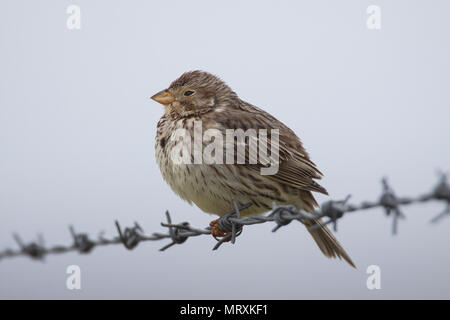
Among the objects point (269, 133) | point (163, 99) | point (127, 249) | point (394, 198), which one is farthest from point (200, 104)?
point (394, 198)

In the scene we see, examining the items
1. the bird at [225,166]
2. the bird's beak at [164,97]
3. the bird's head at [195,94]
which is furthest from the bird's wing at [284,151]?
the bird's beak at [164,97]

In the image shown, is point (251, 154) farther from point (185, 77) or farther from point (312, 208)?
point (185, 77)

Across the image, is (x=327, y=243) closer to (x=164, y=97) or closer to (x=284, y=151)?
(x=284, y=151)

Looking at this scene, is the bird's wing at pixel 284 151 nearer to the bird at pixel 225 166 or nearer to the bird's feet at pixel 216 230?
the bird at pixel 225 166

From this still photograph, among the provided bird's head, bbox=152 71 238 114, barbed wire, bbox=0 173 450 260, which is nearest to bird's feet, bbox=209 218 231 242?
barbed wire, bbox=0 173 450 260

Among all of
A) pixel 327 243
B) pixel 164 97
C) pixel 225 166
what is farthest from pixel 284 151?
pixel 164 97
